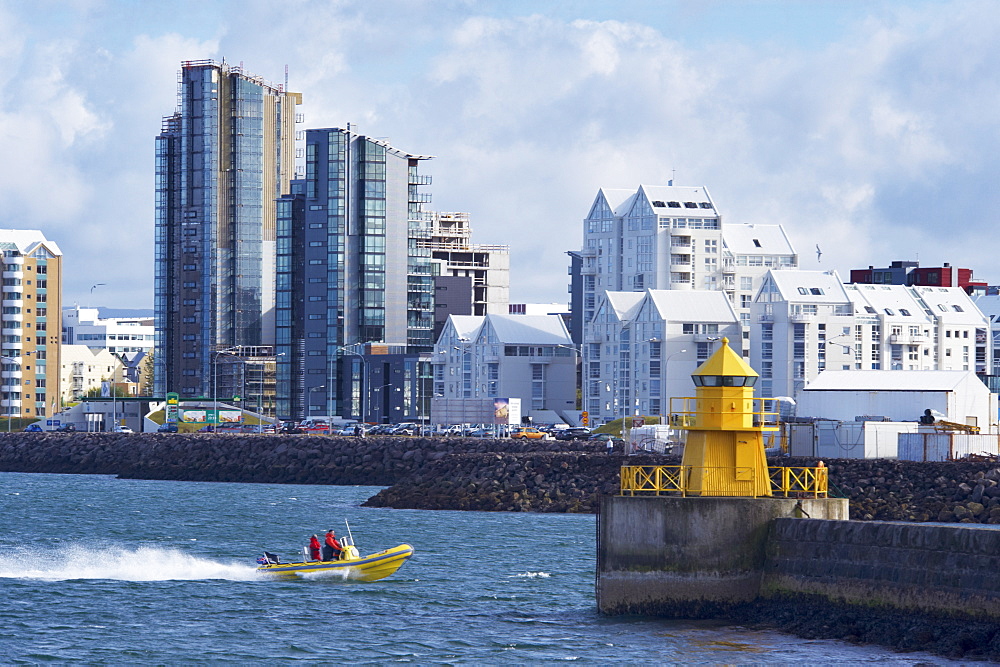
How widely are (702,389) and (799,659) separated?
829 cm

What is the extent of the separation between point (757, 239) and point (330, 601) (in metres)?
132

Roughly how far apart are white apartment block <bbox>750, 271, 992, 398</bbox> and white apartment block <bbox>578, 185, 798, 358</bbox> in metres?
11.4

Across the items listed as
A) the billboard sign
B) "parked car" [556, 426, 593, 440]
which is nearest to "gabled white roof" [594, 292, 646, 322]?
"parked car" [556, 426, 593, 440]

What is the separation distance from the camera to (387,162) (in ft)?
643

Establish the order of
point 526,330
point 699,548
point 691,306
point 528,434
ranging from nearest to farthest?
point 699,548 → point 528,434 → point 691,306 → point 526,330

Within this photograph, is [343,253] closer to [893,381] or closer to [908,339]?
[908,339]

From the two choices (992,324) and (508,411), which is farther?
(992,324)

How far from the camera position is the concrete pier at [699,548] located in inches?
1560

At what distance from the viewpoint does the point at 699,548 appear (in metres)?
39.6

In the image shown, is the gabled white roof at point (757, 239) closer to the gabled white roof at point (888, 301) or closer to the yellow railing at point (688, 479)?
the gabled white roof at point (888, 301)

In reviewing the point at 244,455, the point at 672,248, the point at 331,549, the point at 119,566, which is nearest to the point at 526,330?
the point at 672,248

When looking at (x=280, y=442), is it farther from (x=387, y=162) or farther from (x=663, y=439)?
(x=387, y=162)

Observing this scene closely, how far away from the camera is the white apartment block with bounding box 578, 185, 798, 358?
16400 centimetres

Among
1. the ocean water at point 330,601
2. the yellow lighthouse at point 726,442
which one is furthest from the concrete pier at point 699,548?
the yellow lighthouse at point 726,442
